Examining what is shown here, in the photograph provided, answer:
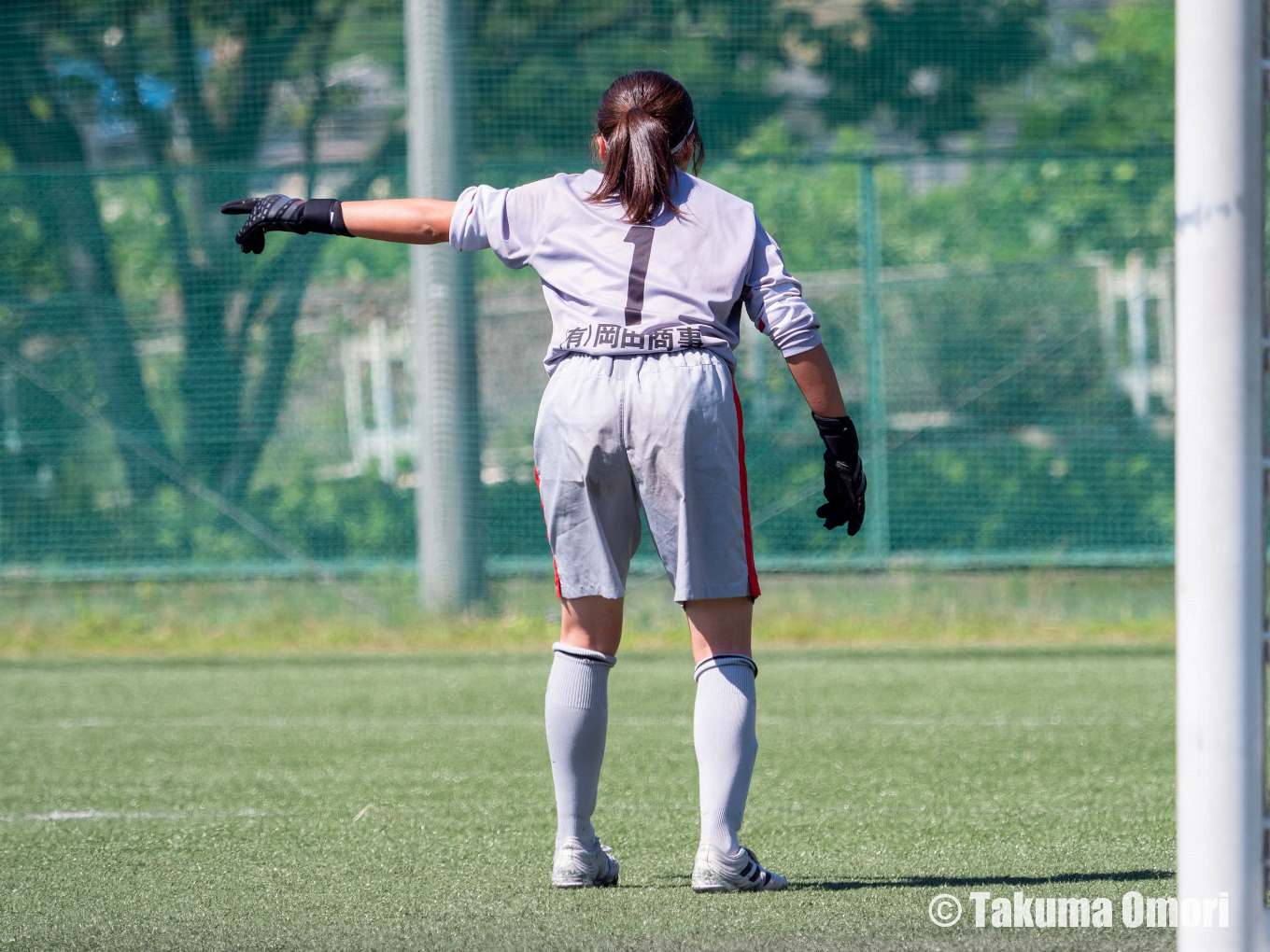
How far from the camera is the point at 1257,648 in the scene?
2.06m

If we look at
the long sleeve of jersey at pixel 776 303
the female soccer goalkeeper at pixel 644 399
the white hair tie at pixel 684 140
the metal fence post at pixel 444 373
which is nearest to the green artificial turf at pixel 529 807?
the female soccer goalkeeper at pixel 644 399

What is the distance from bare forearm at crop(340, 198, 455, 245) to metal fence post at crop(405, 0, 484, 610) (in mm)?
5873

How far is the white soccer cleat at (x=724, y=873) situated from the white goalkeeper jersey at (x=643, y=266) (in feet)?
3.34

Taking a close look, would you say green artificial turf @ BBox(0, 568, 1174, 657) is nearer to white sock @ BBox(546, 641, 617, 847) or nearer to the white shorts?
white sock @ BBox(546, 641, 617, 847)

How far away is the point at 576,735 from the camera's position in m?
3.19

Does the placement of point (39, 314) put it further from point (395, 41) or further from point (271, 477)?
point (395, 41)

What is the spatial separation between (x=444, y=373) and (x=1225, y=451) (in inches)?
293

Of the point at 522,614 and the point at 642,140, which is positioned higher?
the point at 642,140

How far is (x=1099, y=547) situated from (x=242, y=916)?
23.5 feet

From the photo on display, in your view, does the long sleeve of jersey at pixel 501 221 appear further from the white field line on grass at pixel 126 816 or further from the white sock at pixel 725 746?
the white field line on grass at pixel 126 816

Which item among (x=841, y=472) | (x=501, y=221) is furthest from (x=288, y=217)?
(x=841, y=472)

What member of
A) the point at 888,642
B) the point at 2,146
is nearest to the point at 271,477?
the point at 2,146

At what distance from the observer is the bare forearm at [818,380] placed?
10.3 feet

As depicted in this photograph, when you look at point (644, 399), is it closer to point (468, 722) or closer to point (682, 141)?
point (682, 141)
